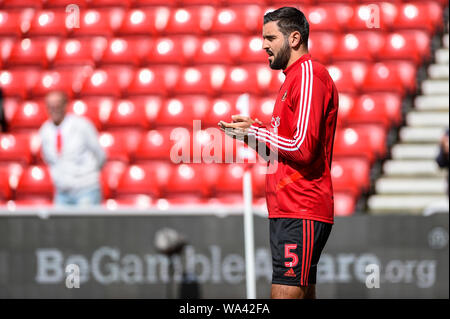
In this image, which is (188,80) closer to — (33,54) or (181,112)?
(181,112)

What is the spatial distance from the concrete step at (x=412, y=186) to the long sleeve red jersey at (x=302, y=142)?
421cm

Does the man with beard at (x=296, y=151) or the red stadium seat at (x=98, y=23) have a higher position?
the red stadium seat at (x=98, y=23)

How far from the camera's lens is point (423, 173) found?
7.17 m

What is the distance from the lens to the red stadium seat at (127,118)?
7625 millimetres

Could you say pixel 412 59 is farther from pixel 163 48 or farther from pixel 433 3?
pixel 163 48

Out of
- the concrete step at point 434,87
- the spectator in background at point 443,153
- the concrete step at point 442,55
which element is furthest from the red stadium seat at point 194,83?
the spectator in background at point 443,153

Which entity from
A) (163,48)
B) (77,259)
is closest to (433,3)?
(163,48)

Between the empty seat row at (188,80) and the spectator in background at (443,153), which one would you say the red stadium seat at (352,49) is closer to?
the empty seat row at (188,80)

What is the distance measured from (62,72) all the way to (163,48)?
1.19m

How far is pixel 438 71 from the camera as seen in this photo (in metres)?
8.15

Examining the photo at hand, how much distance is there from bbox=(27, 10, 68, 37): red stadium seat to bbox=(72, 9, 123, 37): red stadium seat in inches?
6.4

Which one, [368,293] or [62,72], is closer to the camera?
[368,293]

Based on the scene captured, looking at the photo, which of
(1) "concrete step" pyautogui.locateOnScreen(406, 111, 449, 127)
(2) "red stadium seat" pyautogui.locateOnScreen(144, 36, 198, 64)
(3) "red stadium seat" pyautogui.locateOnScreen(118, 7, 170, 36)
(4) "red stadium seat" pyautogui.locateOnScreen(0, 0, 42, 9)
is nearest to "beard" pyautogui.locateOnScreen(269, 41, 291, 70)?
(1) "concrete step" pyautogui.locateOnScreen(406, 111, 449, 127)

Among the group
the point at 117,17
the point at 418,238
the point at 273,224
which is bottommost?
the point at 418,238
